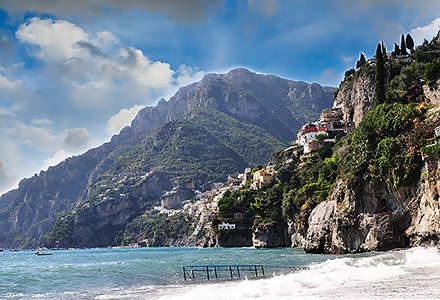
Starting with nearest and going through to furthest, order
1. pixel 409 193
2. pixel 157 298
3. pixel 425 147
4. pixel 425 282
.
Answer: pixel 425 282, pixel 157 298, pixel 425 147, pixel 409 193

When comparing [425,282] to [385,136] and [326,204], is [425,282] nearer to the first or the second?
[385,136]

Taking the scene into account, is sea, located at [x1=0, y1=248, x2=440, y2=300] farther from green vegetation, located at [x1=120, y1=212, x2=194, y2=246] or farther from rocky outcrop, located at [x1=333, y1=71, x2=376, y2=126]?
green vegetation, located at [x1=120, y1=212, x2=194, y2=246]

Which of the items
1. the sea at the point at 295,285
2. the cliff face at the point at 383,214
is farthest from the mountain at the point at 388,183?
the sea at the point at 295,285

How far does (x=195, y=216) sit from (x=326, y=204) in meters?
119

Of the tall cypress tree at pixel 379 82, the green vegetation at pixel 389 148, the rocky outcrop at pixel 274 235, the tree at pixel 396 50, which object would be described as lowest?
the rocky outcrop at pixel 274 235

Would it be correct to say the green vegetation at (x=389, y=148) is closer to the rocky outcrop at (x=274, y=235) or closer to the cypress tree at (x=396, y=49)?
the rocky outcrop at (x=274, y=235)

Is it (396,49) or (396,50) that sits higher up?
(396,49)

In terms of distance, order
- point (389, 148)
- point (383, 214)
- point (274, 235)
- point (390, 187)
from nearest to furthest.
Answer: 1. point (389, 148)
2. point (383, 214)
3. point (390, 187)
4. point (274, 235)

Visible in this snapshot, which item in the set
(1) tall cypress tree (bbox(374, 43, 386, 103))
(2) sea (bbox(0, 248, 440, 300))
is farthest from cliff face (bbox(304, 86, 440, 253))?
(1) tall cypress tree (bbox(374, 43, 386, 103))

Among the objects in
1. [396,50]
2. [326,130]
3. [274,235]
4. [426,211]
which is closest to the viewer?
[426,211]

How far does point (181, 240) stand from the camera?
160 meters

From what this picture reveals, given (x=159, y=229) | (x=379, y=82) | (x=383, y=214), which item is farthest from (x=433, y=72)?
(x=159, y=229)

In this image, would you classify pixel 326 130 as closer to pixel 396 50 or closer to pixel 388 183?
pixel 396 50

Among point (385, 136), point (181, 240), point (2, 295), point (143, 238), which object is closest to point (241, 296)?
point (2, 295)
